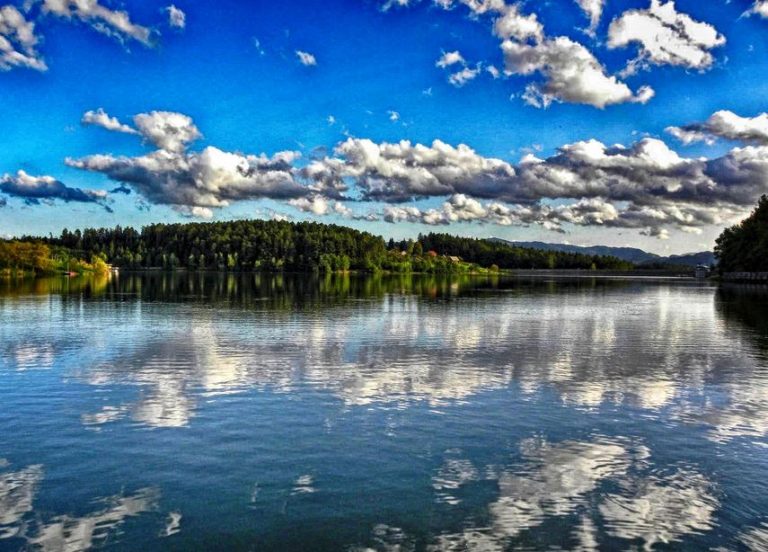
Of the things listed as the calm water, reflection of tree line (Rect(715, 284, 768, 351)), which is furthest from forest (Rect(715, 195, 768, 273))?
the calm water

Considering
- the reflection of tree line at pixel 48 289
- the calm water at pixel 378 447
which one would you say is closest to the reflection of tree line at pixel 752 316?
the calm water at pixel 378 447

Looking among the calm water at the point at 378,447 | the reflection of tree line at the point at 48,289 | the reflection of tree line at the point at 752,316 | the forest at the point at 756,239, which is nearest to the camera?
the calm water at the point at 378,447

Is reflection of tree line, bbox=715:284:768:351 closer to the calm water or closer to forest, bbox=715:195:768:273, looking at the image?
the calm water

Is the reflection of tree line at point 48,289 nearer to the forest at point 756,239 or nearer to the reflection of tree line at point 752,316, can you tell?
the reflection of tree line at point 752,316

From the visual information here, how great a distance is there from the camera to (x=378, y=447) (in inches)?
754

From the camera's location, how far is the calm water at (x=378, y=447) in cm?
1375

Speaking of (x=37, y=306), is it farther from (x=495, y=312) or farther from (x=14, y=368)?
(x=495, y=312)

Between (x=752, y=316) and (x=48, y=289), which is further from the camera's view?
(x=48, y=289)

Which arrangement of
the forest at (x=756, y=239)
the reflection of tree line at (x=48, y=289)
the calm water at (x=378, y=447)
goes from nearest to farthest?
the calm water at (x=378, y=447), the reflection of tree line at (x=48, y=289), the forest at (x=756, y=239)

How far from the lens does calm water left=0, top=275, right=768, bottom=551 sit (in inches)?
541

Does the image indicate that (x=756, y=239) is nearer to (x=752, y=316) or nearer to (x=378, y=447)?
(x=752, y=316)

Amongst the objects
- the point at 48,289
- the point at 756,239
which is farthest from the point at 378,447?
the point at 756,239

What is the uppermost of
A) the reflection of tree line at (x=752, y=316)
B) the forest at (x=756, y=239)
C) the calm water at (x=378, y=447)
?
the forest at (x=756, y=239)

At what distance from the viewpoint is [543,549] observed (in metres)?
13.0
